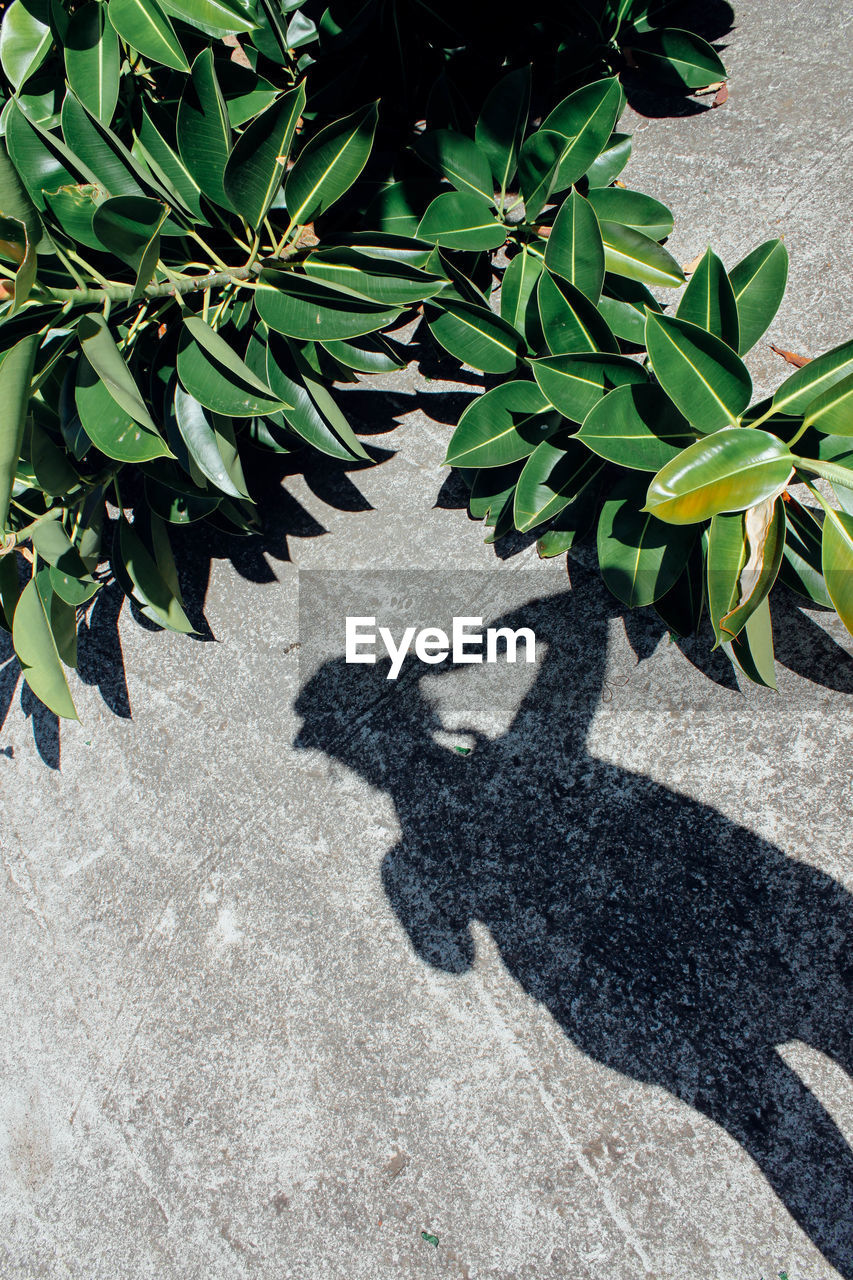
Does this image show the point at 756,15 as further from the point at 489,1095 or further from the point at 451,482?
the point at 489,1095

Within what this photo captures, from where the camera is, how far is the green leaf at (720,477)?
1.36 meters

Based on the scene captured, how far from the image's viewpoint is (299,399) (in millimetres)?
1892

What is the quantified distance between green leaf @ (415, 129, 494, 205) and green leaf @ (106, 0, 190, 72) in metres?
0.60

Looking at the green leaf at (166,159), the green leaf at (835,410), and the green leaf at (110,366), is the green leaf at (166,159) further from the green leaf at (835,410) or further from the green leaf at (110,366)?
the green leaf at (835,410)

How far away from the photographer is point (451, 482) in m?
2.27

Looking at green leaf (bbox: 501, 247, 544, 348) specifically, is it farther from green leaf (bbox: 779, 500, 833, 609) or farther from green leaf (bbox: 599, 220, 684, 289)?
green leaf (bbox: 779, 500, 833, 609)

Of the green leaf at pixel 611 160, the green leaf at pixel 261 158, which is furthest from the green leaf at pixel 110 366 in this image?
the green leaf at pixel 611 160

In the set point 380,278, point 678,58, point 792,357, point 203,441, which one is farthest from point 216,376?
point 678,58

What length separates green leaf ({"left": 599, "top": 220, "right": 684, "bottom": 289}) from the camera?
1.84m

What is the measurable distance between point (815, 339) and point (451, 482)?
1.12m

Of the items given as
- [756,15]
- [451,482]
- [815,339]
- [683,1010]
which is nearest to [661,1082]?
[683,1010]

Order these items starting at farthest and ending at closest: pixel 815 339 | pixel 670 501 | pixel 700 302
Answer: pixel 815 339 < pixel 700 302 < pixel 670 501

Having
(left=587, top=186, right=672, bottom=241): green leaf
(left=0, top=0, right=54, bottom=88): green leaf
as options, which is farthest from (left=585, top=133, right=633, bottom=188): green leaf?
(left=0, top=0, right=54, bottom=88): green leaf

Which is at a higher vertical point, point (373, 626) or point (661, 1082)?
point (373, 626)
